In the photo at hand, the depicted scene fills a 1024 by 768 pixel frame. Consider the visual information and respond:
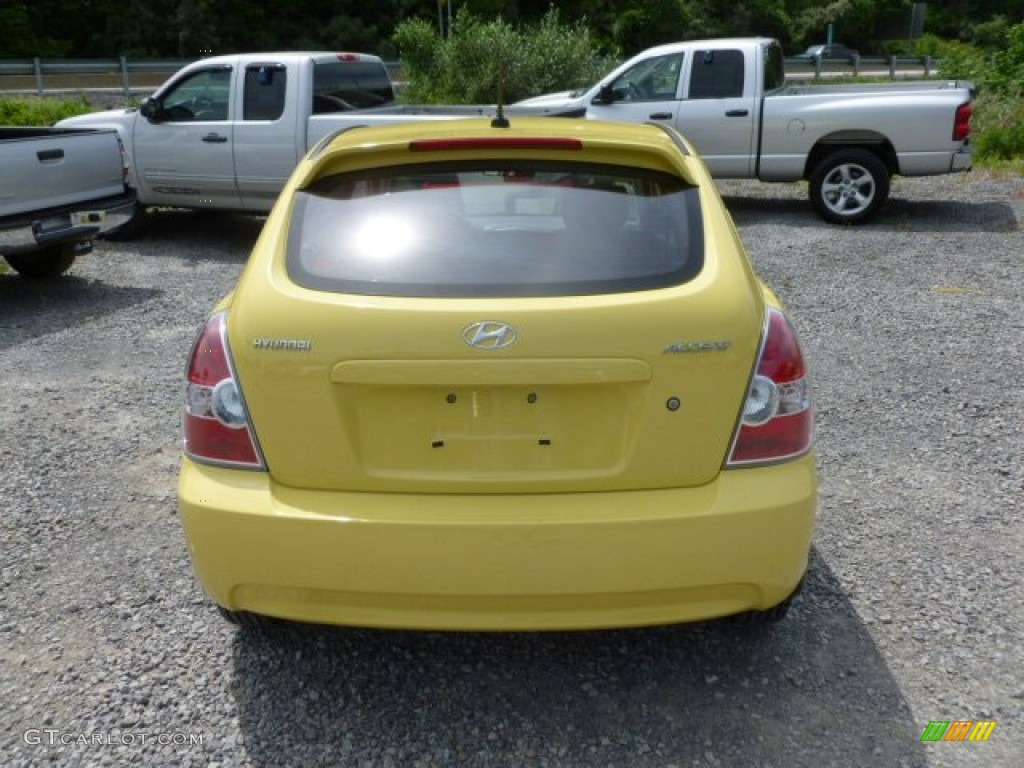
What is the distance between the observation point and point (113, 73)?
34.4 meters

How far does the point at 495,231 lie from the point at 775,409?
0.95m

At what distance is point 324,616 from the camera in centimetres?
281

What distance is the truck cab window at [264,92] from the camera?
404 inches

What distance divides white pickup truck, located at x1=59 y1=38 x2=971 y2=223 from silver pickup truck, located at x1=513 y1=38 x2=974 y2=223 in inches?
0.5

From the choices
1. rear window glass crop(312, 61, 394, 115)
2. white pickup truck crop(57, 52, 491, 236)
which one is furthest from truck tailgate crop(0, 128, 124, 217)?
rear window glass crop(312, 61, 394, 115)

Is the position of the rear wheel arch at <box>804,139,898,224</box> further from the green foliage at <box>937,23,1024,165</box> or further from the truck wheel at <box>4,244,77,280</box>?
the truck wheel at <box>4,244,77,280</box>

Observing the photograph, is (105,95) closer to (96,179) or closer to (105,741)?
(96,179)

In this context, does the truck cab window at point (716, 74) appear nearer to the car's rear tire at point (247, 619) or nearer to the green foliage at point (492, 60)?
the green foliage at point (492, 60)

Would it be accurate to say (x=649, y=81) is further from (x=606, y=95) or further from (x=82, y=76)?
(x=82, y=76)

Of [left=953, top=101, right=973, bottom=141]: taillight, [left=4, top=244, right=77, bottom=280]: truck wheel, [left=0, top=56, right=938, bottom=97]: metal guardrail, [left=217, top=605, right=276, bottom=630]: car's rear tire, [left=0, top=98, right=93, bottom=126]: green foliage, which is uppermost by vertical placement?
[left=953, top=101, right=973, bottom=141]: taillight

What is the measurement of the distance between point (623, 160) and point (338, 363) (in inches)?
43.9

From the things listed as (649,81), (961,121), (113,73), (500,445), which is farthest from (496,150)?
(113,73)

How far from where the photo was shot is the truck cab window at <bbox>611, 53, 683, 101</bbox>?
1224 cm

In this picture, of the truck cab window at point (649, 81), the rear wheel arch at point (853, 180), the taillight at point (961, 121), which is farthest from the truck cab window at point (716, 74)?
the taillight at point (961, 121)
